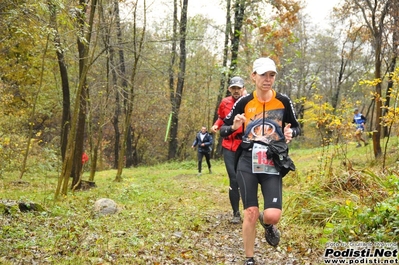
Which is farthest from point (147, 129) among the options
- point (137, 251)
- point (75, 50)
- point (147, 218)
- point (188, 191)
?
point (137, 251)

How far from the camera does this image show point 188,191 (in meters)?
11.9

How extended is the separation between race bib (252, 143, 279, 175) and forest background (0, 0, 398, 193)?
152 inches

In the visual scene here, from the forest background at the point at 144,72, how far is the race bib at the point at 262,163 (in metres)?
3.85

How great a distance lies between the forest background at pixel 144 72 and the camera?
9672 millimetres

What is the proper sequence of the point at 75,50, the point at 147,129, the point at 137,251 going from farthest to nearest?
the point at 147,129, the point at 75,50, the point at 137,251

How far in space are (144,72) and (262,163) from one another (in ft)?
69.5

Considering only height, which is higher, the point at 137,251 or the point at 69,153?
the point at 69,153

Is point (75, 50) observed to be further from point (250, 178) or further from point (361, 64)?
point (361, 64)

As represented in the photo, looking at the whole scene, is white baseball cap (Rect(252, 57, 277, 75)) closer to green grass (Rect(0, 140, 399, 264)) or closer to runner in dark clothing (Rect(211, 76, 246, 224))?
runner in dark clothing (Rect(211, 76, 246, 224))

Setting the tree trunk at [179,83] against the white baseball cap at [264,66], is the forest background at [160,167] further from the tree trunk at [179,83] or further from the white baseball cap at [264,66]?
the white baseball cap at [264,66]

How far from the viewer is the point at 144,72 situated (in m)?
24.7

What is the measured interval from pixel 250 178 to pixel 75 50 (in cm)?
1140

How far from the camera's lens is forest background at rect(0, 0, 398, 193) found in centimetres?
967

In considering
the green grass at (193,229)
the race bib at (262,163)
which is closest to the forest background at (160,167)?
the green grass at (193,229)
